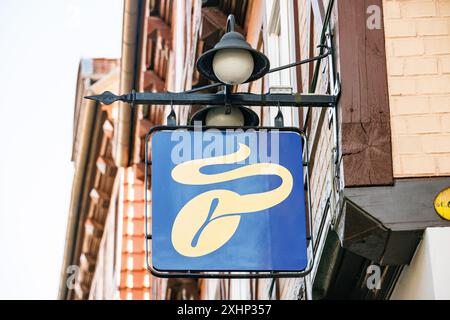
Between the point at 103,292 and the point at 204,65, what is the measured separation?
21.4 m

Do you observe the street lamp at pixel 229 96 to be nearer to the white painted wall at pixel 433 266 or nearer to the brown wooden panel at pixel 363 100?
the brown wooden panel at pixel 363 100

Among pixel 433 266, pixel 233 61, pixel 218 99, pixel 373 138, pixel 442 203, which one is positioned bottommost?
pixel 433 266

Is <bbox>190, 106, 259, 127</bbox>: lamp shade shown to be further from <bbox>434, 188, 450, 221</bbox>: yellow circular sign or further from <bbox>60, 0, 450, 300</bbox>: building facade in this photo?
<bbox>434, 188, 450, 221</bbox>: yellow circular sign

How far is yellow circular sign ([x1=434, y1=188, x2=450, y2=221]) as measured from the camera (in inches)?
276

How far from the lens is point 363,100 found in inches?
290

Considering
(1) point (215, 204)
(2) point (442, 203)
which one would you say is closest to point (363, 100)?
(2) point (442, 203)

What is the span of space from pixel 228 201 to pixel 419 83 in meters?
1.25

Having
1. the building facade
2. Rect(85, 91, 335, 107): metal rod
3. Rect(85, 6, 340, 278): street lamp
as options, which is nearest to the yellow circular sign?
the building facade

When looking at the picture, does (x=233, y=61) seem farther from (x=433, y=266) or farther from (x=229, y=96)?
(x=433, y=266)

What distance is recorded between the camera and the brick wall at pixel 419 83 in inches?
283

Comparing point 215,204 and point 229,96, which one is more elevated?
point 229,96

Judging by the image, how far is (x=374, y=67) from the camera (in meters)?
7.43

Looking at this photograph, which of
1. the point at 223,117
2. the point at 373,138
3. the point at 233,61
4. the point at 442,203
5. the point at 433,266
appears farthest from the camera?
the point at 223,117

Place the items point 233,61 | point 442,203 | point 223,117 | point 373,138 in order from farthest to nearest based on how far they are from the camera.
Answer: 1. point 223,117
2. point 233,61
3. point 373,138
4. point 442,203
